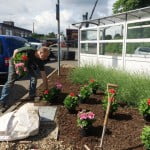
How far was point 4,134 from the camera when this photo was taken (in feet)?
19.4

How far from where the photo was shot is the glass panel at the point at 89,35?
1657 cm

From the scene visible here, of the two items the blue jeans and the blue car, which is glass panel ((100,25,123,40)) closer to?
the blue car

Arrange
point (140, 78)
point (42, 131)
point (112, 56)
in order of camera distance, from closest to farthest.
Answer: point (42, 131) → point (140, 78) → point (112, 56)

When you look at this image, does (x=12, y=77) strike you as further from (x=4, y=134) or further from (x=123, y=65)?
(x=123, y=65)

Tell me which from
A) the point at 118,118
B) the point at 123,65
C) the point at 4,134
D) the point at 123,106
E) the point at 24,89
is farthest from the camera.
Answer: the point at 123,65

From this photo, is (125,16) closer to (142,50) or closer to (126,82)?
(142,50)

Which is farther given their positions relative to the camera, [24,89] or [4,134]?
[24,89]

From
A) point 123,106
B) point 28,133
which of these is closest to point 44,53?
point 123,106

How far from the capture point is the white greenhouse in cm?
1167

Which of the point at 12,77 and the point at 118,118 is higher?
the point at 12,77

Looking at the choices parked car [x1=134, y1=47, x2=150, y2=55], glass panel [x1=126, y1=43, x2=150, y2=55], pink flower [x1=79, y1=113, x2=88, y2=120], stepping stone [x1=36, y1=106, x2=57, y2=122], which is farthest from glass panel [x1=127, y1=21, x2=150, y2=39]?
pink flower [x1=79, y1=113, x2=88, y2=120]

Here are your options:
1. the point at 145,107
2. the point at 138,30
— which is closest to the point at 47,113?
the point at 145,107

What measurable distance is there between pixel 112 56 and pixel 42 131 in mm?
8012

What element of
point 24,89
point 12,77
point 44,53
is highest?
point 44,53
